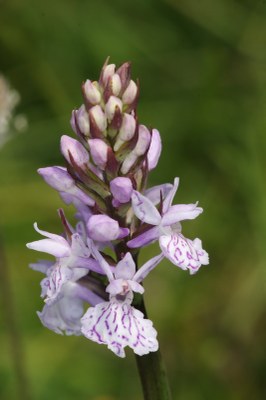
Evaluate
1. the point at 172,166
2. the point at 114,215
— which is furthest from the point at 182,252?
the point at 172,166

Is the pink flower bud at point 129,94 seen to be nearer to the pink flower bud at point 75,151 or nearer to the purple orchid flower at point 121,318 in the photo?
the pink flower bud at point 75,151

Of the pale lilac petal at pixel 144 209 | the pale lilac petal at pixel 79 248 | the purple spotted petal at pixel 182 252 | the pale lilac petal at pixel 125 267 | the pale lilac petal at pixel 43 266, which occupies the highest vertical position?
the pale lilac petal at pixel 144 209

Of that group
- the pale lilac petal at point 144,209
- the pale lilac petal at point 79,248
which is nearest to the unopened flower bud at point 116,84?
the pale lilac petal at point 144,209

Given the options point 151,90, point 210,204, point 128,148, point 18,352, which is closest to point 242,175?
point 210,204

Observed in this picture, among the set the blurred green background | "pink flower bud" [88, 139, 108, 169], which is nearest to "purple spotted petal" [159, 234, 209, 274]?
"pink flower bud" [88, 139, 108, 169]

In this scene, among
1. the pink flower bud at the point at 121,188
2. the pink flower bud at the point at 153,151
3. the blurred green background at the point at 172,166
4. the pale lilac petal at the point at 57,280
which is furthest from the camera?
the blurred green background at the point at 172,166

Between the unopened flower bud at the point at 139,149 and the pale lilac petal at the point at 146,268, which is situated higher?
the unopened flower bud at the point at 139,149
